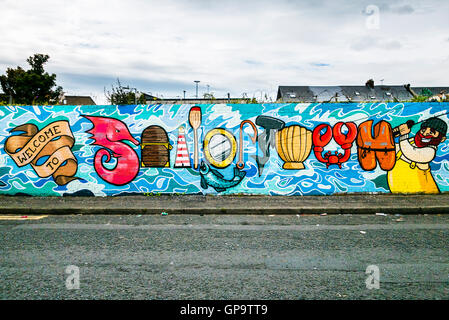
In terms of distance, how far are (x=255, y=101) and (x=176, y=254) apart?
5.79 m

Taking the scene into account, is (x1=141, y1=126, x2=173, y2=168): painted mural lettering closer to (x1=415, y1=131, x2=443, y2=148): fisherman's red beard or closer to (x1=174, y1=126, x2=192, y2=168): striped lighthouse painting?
(x1=174, y1=126, x2=192, y2=168): striped lighthouse painting

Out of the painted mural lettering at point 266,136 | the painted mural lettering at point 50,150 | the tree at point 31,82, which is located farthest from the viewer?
the tree at point 31,82

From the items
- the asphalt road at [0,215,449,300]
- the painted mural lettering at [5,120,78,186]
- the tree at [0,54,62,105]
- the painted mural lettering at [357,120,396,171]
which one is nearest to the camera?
the asphalt road at [0,215,449,300]

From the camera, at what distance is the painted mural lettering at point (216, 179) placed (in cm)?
905

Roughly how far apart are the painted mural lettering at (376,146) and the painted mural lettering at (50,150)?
26.7ft

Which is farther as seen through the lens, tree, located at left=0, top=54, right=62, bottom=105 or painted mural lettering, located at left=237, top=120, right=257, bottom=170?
tree, located at left=0, top=54, right=62, bottom=105

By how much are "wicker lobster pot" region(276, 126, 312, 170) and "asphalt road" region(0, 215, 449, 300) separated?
2586 mm

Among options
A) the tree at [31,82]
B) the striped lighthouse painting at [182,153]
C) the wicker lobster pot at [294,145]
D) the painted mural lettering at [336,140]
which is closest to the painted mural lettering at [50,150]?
the striped lighthouse painting at [182,153]

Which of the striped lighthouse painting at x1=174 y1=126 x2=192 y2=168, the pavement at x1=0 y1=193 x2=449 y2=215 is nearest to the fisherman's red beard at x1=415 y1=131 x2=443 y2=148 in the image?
the pavement at x1=0 y1=193 x2=449 y2=215

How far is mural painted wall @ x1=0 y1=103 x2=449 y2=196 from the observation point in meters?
8.91

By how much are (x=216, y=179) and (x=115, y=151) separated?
118 inches

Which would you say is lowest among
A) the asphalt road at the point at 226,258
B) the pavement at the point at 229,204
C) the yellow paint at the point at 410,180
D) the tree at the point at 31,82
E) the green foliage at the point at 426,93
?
the asphalt road at the point at 226,258

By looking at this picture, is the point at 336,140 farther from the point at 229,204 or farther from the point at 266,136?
the point at 229,204

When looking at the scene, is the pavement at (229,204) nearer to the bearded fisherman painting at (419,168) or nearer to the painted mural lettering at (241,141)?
the bearded fisherman painting at (419,168)
